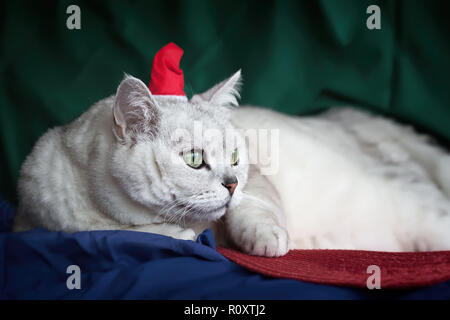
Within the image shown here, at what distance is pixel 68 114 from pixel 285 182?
117cm

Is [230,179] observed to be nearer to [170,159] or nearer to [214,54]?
[170,159]

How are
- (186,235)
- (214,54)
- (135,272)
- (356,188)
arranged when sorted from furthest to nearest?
1. (214,54)
2. (356,188)
3. (186,235)
4. (135,272)

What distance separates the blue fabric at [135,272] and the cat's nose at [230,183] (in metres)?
0.17

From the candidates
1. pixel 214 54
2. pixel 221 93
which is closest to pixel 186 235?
pixel 221 93

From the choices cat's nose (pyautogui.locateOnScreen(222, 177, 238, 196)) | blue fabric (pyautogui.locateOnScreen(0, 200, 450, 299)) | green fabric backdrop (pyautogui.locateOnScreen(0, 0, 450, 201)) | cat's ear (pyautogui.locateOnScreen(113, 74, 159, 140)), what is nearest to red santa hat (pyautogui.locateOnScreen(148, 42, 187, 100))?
cat's ear (pyautogui.locateOnScreen(113, 74, 159, 140))

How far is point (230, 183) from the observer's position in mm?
1190

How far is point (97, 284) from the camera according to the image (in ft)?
3.59

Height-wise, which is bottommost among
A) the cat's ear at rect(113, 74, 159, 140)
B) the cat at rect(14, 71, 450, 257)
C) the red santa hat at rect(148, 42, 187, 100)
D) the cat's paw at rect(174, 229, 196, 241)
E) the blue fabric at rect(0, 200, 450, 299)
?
the blue fabric at rect(0, 200, 450, 299)

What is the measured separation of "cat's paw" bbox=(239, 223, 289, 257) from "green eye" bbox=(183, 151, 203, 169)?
0.84ft

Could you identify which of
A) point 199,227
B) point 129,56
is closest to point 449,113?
point 199,227

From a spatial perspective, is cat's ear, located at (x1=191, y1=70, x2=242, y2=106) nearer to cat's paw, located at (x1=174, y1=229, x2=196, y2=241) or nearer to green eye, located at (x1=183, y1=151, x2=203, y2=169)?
green eye, located at (x1=183, y1=151, x2=203, y2=169)

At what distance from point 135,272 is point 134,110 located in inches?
17.9

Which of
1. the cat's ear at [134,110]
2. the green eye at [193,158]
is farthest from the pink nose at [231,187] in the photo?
the cat's ear at [134,110]

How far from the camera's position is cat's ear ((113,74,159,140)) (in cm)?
112
